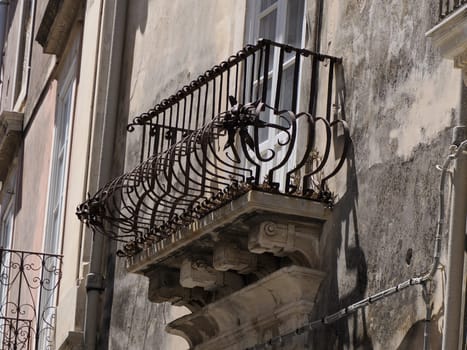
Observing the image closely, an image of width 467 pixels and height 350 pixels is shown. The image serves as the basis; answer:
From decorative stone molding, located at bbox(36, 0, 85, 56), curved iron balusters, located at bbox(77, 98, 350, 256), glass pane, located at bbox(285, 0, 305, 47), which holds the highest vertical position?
decorative stone molding, located at bbox(36, 0, 85, 56)

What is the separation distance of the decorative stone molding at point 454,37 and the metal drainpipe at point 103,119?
6293mm

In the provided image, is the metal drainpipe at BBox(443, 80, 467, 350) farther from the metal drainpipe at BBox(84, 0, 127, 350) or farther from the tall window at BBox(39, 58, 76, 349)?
the tall window at BBox(39, 58, 76, 349)

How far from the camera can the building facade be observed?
8828 mm

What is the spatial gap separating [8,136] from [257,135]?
11.3m

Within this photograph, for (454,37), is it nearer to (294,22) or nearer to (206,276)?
(294,22)

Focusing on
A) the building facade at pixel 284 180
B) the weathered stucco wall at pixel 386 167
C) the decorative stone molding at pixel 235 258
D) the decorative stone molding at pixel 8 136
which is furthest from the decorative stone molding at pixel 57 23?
the weathered stucco wall at pixel 386 167

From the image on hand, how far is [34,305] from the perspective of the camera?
16.8m

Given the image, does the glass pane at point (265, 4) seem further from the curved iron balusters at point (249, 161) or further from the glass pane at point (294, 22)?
the curved iron balusters at point (249, 161)

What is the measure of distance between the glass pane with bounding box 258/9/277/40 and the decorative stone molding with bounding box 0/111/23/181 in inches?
363

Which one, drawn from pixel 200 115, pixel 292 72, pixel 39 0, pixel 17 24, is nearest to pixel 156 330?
pixel 200 115

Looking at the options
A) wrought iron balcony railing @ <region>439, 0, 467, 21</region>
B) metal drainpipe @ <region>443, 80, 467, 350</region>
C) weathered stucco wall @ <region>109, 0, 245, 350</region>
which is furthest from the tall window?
wrought iron balcony railing @ <region>439, 0, 467, 21</region>

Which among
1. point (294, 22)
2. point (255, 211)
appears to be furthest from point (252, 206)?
point (294, 22)

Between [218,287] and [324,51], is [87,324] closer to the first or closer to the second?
[218,287]

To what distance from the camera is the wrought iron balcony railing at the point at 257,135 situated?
9812 millimetres
